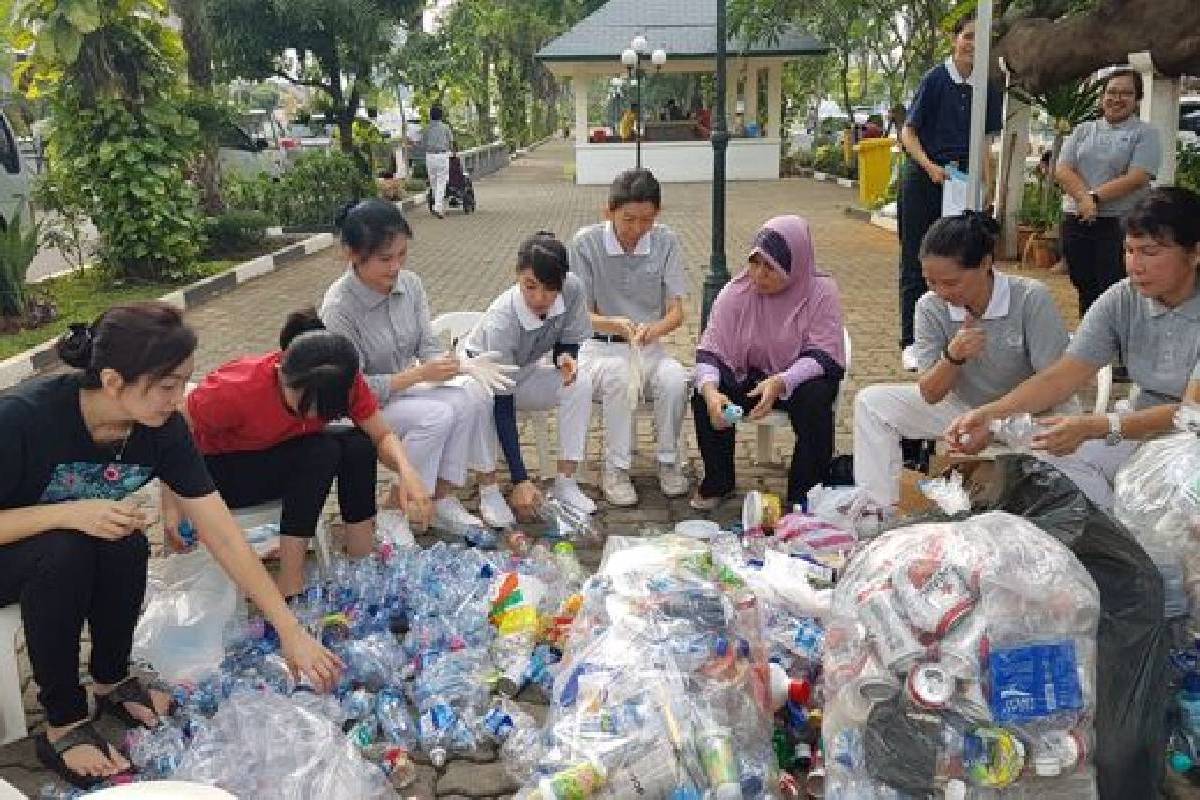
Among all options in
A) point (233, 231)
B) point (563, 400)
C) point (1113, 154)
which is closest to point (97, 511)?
point (563, 400)

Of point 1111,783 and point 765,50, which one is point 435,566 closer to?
point 1111,783

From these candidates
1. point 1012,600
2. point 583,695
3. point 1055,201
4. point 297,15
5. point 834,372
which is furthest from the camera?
point 297,15

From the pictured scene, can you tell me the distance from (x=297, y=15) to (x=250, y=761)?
14.1m

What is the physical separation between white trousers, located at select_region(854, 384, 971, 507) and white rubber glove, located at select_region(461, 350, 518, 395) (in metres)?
1.35

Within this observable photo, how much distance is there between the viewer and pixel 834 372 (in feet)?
13.0

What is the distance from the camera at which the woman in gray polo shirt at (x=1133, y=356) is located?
9.61ft

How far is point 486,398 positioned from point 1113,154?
3.82 meters

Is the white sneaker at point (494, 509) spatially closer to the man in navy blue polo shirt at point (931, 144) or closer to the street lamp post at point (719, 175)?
the man in navy blue polo shirt at point (931, 144)

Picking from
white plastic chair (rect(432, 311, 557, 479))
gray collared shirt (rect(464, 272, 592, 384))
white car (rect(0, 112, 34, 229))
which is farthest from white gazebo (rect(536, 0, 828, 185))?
gray collared shirt (rect(464, 272, 592, 384))

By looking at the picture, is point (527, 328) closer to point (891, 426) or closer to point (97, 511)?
point (891, 426)

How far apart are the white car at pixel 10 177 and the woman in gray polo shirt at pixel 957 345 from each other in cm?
823

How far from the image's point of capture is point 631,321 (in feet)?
15.1

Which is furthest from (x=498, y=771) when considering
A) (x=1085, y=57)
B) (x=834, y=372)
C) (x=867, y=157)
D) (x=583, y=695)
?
(x=867, y=157)

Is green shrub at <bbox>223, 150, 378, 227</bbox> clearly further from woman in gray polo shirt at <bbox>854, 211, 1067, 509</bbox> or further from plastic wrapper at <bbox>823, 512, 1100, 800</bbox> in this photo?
plastic wrapper at <bbox>823, 512, 1100, 800</bbox>
